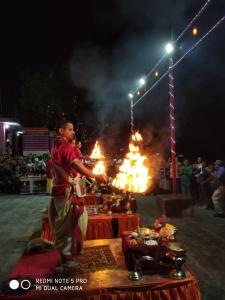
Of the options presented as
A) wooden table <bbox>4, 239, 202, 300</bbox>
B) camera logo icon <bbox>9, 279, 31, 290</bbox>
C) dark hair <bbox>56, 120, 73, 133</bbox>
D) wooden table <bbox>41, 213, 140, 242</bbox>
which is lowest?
wooden table <bbox>4, 239, 202, 300</bbox>

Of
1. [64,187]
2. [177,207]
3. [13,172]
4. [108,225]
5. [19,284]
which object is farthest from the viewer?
[13,172]

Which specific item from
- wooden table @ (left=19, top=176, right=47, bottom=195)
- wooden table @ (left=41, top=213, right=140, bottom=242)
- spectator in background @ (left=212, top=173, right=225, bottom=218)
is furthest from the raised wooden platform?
wooden table @ (left=19, top=176, right=47, bottom=195)

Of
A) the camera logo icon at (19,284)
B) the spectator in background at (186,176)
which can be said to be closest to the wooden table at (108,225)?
the camera logo icon at (19,284)

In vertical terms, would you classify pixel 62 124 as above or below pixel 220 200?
above

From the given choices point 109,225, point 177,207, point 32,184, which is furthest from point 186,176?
point 32,184

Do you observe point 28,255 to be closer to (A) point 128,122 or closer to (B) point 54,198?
(B) point 54,198

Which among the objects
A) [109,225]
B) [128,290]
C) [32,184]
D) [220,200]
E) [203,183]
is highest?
[32,184]

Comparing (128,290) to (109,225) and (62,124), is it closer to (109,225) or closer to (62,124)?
(62,124)

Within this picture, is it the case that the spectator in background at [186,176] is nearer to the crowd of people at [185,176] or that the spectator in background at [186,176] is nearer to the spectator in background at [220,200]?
the crowd of people at [185,176]

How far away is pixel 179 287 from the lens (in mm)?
3455

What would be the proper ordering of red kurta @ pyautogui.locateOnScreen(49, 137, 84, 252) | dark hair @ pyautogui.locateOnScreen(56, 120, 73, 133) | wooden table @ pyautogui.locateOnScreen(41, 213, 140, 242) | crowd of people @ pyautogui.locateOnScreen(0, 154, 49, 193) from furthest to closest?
crowd of people @ pyautogui.locateOnScreen(0, 154, 49, 193)
wooden table @ pyautogui.locateOnScreen(41, 213, 140, 242)
dark hair @ pyautogui.locateOnScreen(56, 120, 73, 133)
red kurta @ pyautogui.locateOnScreen(49, 137, 84, 252)

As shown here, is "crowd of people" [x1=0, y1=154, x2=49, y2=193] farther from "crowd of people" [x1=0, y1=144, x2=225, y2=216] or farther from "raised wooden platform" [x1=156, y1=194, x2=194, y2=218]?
"raised wooden platform" [x1=156, y1=194, x2=194, y2=218]

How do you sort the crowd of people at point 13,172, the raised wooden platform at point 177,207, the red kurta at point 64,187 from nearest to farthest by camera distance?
the red kurta at point 64,187 → the raised wooden platform at point 177,207 → the crowd of people at point 13,172

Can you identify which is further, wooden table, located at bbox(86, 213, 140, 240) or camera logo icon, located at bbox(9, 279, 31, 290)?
wooden table, located at bbox(86, 213, 140, 240)
